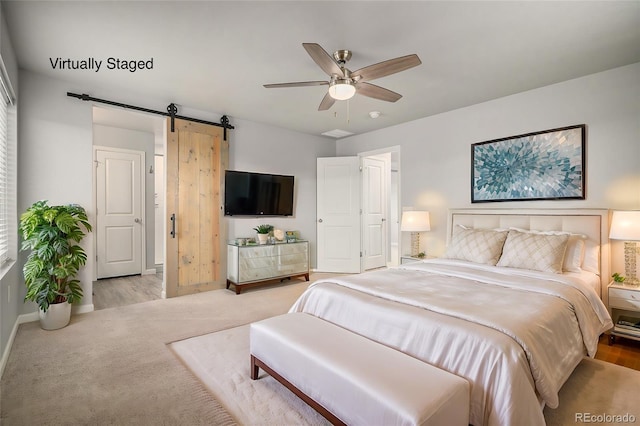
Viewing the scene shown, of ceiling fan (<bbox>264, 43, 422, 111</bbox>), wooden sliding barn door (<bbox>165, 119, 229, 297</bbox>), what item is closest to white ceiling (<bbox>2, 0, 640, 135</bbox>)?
ceiling fan (<bbox>264, 43, 422, 111</bbox>)

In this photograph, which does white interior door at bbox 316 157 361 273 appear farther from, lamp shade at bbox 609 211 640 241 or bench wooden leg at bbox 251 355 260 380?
bench wooden leg at bbox 251 355 260 380

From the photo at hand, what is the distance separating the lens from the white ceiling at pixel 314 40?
2.23 m

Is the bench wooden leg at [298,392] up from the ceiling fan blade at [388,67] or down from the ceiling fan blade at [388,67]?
down

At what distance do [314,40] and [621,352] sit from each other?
3.72 m

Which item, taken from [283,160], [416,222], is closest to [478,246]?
[416,222]

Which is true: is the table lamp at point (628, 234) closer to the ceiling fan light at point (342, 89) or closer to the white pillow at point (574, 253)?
the white pillow at point (574, 253)

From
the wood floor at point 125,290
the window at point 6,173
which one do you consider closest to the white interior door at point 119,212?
the wood floor at point 125,290

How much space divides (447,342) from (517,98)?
11.2ft

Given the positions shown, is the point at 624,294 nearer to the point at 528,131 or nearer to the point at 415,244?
the point at 528,131

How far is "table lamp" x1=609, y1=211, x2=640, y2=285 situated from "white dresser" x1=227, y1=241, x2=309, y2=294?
3.73m

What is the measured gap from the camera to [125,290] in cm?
458

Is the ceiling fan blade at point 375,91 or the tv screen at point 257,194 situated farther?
the tv screen at point 257,194

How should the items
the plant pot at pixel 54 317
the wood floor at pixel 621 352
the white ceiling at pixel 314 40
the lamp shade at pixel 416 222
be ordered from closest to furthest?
1. the white ceiling at pixel 314 40
2. the wood floor at pixel 621 352
3. the plant pot at pixel 54 317
4. the lamp shade at pixel 416 222

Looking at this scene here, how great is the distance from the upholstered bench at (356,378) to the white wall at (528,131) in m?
2.97
